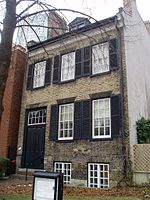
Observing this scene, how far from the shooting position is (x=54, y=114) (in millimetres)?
15398

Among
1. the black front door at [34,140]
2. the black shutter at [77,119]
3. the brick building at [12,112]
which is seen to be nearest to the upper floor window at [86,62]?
the black shutter at [77,119]

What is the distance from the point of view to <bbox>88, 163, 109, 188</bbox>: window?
41.5ft

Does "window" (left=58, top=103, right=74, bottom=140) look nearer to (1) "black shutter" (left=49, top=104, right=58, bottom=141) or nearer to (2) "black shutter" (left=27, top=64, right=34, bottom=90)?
(1) "black shutter" (left=49, top=104, right=58, bottom=141)

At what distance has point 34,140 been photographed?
53.3 feet

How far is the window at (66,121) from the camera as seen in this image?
1469cm

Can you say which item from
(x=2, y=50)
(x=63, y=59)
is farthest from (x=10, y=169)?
(x=2, y=50)

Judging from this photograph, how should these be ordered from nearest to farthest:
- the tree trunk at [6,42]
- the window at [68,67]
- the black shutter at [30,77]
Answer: the tree trunk at [6,42], the window at [68,67], the black shutter at [30,77]

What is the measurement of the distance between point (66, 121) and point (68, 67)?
336 cm

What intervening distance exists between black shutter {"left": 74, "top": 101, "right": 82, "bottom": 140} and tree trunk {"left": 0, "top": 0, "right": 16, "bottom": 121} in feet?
26.6

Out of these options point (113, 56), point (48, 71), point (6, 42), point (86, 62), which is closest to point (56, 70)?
point (48, 71)

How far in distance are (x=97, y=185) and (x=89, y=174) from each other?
27.9 inches

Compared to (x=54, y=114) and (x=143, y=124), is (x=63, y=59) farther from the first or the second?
(x=143, y=124)

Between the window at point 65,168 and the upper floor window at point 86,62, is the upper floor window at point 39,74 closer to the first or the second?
the upper floor window at point 86,62

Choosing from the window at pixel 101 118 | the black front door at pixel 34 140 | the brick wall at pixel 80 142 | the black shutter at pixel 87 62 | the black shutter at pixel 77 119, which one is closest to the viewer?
the brick wall at pixel 80 142
